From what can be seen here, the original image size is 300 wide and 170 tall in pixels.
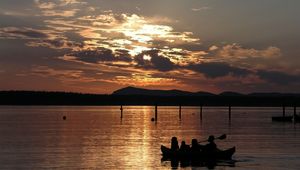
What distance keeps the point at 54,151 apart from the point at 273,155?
2336cm

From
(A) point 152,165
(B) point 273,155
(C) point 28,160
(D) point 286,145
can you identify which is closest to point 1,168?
(C) point 28,160

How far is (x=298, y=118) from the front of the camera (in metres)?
148

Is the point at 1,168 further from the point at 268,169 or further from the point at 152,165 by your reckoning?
the point at 268,169

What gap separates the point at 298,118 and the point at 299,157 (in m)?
97.2

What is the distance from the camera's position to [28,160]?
52094 millimetres

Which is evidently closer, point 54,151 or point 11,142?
point 54,151

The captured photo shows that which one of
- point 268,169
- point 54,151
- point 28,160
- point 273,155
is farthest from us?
point 54,151

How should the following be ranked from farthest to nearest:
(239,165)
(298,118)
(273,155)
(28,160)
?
(298,118), (273,155), (28,160), (239,165)

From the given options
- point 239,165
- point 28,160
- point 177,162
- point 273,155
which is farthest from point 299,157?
point 28,160

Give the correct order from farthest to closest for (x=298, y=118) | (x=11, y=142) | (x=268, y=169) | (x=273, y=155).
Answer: (x=298, y=118), (x=11, y=142), (x=273, y=155), (x=268, y=169)

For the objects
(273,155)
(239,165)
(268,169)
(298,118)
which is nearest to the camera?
(268,169)

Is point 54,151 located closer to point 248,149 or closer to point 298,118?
point 248,149

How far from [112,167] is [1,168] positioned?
356 inches

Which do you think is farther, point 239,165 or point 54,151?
point 54,151
